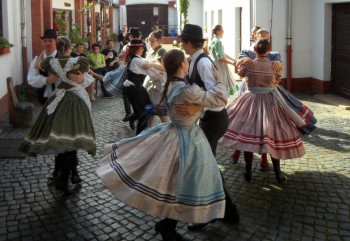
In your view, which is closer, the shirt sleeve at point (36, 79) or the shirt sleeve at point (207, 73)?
the shirt sleeve at point (207, 73)

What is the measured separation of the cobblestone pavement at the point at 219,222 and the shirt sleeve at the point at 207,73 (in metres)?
1.39

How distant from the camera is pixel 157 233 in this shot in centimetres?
454

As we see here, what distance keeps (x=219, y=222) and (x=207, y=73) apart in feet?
4.86

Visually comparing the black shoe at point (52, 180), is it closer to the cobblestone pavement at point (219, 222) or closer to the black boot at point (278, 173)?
the cobblestone pavement at point (219, 222)

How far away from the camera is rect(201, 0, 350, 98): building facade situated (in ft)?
39.2

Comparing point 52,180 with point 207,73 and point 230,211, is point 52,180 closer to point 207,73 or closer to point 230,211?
point 230,211

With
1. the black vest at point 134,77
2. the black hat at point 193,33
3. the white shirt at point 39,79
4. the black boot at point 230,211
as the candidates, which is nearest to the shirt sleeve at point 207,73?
the black hat at point 193,33

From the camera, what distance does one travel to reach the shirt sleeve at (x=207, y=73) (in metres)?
4.41

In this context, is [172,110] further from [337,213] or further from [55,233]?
[337,213]

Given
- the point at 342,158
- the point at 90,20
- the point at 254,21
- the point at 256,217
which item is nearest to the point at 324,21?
the point at 254,21

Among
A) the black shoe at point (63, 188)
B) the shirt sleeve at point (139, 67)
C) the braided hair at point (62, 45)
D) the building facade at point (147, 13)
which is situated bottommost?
the black shoe at point (63, 188)

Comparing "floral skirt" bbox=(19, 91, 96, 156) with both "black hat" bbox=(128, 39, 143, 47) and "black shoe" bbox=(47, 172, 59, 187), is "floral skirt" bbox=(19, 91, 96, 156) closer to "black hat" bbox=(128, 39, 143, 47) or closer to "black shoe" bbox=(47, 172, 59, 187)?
"black shoe" bbox=(47, 172, 59, 187)

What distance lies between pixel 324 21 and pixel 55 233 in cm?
970

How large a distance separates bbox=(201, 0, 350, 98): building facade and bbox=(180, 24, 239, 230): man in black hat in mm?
7806
